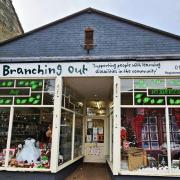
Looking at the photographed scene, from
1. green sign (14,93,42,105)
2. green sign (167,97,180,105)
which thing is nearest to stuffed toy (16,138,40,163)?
green sign (14,93,42,105)

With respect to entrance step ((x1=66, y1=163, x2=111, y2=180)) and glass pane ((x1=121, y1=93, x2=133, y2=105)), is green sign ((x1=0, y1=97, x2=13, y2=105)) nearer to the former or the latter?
entrance step ((x1=66, y1=163, x2=111, y2=180))

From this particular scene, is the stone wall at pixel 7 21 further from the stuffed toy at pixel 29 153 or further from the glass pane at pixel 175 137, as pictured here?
the glass pane at pixel 175 137

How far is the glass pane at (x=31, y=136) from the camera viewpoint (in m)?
8.15

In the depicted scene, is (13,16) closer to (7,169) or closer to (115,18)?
(115,18)

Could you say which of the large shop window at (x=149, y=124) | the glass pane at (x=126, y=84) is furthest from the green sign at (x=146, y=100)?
the glass pane at (x=126, y=84)

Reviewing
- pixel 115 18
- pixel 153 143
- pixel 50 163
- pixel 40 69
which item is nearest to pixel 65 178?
pixel 50 163

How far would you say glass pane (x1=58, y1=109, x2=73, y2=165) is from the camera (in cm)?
870

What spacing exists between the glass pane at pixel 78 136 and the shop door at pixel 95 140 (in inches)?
28.4

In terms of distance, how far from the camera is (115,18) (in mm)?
10109

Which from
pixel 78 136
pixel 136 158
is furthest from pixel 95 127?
pixel 136 158

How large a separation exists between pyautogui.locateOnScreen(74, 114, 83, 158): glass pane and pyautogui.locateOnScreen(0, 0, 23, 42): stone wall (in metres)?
6.33

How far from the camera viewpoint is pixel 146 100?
8.05 metres

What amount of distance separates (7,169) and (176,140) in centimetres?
538

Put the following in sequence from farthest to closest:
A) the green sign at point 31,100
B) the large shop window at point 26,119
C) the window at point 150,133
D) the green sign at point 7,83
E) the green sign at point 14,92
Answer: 1. the green sign at point 7,83
2. the green sign at point 14,92
3. the green sign at point 31,100
4. the large shop window at point 26,119
5. the window at point 150,133
